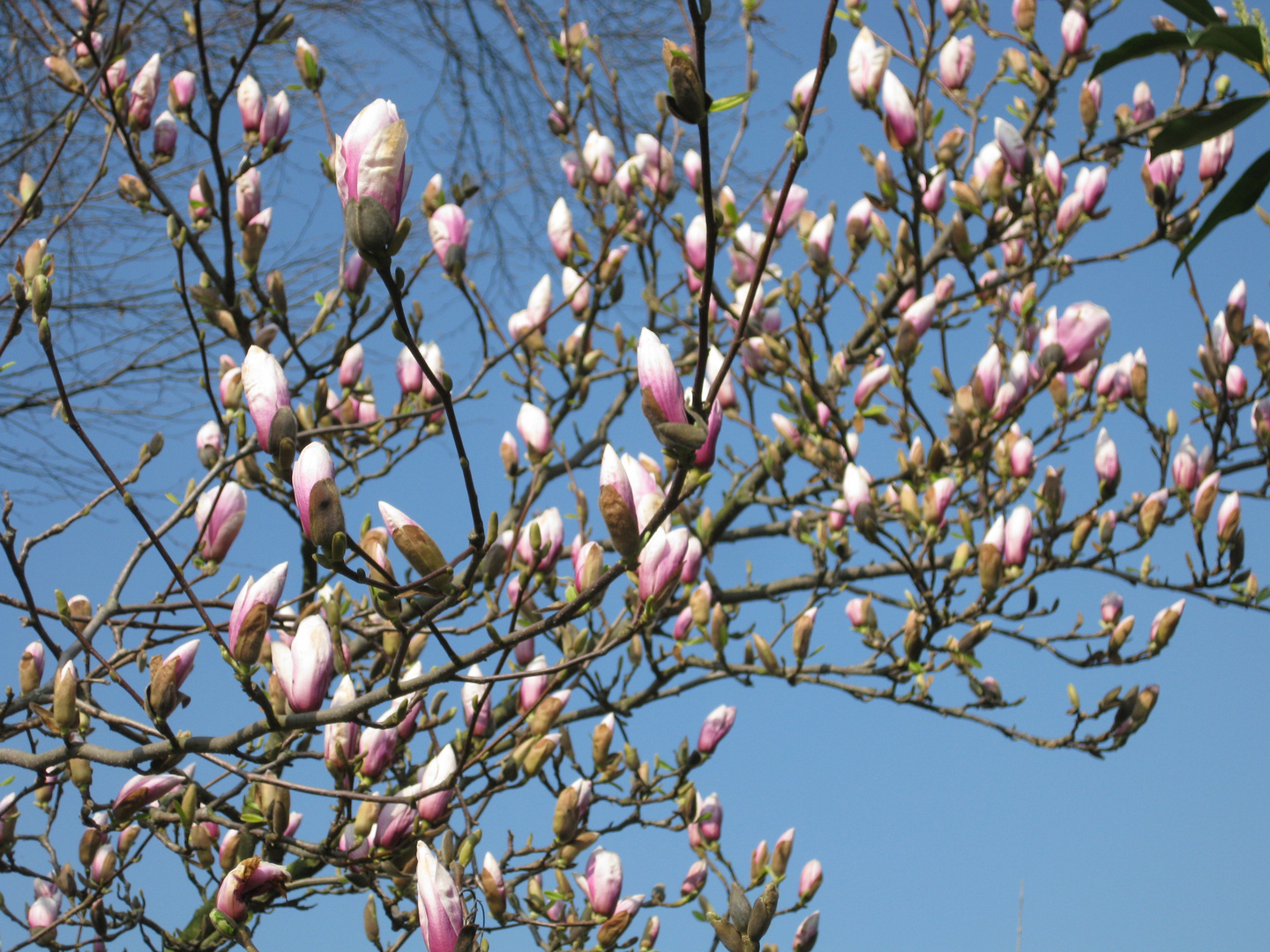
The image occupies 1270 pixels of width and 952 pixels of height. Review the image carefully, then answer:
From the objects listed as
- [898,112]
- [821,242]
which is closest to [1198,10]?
[898,112]

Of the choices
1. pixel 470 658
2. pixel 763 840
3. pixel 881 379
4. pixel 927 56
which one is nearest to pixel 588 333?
pixel 881 379

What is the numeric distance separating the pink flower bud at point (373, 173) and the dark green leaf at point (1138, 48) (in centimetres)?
72

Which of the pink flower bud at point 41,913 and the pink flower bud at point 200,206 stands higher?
the pink flower bud at point 200,206

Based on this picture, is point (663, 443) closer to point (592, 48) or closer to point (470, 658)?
point (470, 658)

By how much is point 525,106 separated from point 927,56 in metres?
1.85

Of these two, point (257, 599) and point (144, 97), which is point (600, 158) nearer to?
point (144, 97)

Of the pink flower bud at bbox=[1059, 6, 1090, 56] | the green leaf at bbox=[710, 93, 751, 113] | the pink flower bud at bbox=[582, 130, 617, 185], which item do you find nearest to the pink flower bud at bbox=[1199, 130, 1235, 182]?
the pink flower bud at bbox=[1059, 6, 1090, 56]

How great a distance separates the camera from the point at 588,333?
2537mm

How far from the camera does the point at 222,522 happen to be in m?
1.68

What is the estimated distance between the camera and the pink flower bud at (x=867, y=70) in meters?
2.17

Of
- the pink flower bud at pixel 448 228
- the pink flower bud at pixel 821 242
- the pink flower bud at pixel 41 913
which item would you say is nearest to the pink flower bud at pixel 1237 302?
the pink flower bud at pixel 821 242

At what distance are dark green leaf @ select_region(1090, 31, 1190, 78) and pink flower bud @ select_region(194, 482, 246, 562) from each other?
134cm

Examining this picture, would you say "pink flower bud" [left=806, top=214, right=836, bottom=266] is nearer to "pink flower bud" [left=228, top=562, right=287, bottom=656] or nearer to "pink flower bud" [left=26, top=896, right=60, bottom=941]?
"pink flower bud" [left=228, top=562, right=287, bottom=656]

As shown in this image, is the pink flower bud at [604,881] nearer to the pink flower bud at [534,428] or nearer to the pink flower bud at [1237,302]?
the pink flower bud at [534,428]
